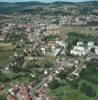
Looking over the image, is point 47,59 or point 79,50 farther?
point 79,50

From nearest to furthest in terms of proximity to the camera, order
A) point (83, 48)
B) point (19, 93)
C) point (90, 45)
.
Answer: point (19, 93) < point (83, 48) < point (90, 45)

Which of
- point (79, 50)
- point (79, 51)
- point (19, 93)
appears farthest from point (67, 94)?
point (79, 50)

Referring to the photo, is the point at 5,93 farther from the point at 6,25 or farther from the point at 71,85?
the point at 6,25

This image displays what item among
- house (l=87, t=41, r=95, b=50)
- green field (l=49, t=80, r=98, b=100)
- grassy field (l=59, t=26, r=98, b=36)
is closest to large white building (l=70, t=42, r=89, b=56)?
house (l=87, t=41, r=95, b=50)

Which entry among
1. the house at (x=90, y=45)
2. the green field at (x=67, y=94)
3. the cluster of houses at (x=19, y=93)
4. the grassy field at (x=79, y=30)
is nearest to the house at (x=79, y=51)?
the house at (x=90, y=45)

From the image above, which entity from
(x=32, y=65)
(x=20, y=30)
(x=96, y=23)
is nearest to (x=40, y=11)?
(x=96, y=23)

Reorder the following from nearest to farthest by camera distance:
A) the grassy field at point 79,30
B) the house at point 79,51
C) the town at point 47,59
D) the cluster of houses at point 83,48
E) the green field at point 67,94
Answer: the green field at point 67,94, the town at point 47,59, the house at point 79,51, the cluster of houses at point 83,48, the grassy field at point 79,30

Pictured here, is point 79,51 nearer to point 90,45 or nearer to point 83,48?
point 83,48

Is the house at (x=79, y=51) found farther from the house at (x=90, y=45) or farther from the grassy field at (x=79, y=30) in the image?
the grassy field at (x=79, y=30)

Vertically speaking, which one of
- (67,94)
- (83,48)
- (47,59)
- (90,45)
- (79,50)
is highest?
(67,94)
